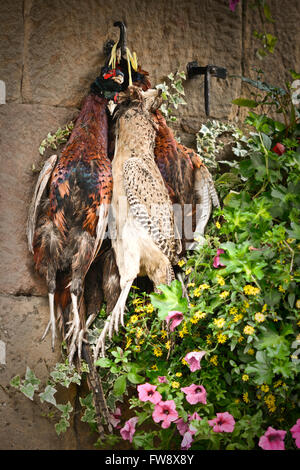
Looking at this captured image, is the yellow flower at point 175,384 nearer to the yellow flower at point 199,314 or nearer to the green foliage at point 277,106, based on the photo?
the yellow flower at point 199,314

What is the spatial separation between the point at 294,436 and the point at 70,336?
74 centimetres

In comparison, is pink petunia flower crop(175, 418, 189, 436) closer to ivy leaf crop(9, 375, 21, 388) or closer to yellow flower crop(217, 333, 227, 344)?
yellow flower crop(217, 333, 227, 344)

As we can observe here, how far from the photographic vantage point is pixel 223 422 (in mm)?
1373

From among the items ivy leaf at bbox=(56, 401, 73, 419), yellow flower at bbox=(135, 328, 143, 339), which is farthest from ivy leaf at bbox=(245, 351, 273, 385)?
ivy leaf at bbox=(56, 401, 73, 419)

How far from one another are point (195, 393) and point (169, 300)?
0.28m

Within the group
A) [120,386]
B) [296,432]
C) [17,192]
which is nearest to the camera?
[296,432]

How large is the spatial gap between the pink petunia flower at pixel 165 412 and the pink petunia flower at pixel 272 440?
0.25m

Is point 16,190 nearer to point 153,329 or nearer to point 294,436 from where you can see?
point 153,329

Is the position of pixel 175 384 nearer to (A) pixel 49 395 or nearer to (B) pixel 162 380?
(B) pixel 162 380

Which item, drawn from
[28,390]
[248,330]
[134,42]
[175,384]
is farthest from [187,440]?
[134,42]

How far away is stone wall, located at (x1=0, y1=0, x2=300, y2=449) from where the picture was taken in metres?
1.59

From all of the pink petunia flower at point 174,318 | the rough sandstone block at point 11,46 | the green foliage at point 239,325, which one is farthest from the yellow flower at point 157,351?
the rough sandstone block at point 11,46

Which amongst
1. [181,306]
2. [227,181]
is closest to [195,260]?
[181,306]

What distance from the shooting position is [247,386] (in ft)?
4.67
